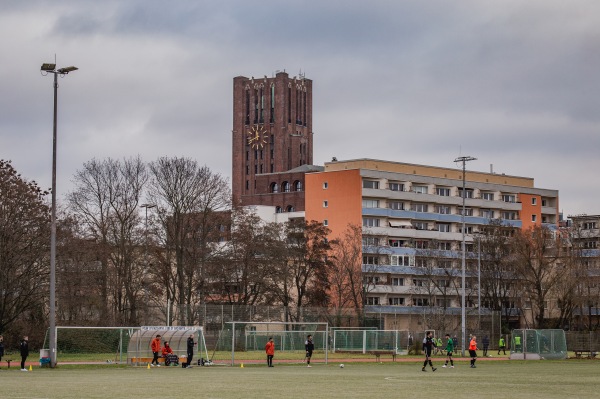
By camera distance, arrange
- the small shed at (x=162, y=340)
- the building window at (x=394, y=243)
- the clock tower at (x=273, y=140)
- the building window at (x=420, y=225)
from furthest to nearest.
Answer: the clock tower at (x=273, y=140) < the building window at (x=420, y=225) < the building window at (x=394, y=243) < the small shed at (x=162, y=340)

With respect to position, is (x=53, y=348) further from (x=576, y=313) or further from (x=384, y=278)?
(x=576, y=313)

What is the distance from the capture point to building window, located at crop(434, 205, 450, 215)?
14650 cm

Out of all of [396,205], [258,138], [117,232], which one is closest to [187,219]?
[117,232]

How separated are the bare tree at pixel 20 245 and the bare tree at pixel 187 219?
913 inches

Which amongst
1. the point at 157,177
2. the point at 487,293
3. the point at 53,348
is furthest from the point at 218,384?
the point at 487,293

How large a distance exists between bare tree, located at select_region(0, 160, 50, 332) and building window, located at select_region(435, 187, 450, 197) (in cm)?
8291

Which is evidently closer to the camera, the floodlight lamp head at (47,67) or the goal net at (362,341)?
the floodlight lamp head at (47,67)

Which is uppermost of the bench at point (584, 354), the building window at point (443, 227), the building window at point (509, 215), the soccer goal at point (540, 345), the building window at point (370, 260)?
the building window at point (509, 215)

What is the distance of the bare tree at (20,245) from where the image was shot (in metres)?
70.2

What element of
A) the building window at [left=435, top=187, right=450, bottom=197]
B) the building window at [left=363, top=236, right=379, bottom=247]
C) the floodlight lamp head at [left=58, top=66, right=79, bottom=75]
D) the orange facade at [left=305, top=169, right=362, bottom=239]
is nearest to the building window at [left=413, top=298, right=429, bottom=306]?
the building window at [left=363, top=236, right=379, bottom=247]

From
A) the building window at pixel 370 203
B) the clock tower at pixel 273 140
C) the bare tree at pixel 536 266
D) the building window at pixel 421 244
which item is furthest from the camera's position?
the clock tower at pixel 273 140

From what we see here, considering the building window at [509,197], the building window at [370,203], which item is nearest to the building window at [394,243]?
the building window at [370,203]

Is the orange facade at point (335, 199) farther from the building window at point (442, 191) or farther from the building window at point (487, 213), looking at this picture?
the building window at point (487, 213)

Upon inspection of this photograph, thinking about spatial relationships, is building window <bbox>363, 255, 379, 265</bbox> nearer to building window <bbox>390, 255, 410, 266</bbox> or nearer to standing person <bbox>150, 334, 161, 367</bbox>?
building window <bbox>390, 255, 410, 266</bbox>
